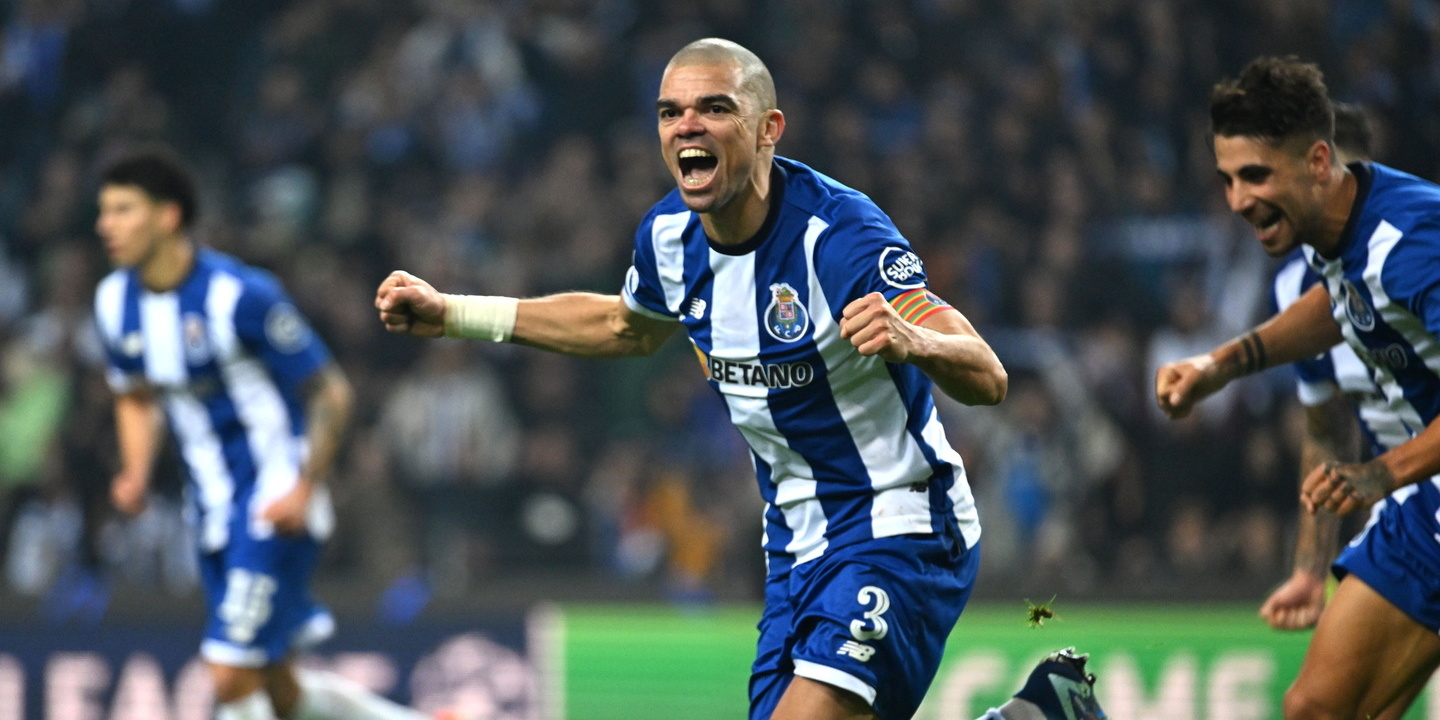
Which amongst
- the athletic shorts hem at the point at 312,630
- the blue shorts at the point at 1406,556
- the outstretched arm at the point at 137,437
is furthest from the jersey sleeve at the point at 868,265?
the outstretched arm at the point at 137,437

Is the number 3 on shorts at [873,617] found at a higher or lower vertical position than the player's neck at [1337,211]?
lower

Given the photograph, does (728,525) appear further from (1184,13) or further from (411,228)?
(1184,13)

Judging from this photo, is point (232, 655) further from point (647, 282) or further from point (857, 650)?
point (857, 650)

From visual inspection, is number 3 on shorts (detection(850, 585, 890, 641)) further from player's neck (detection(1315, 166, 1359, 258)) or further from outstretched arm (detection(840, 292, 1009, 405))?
player's neck (detection(1315, 166, 1359, 258))

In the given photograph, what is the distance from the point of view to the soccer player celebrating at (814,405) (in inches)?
160

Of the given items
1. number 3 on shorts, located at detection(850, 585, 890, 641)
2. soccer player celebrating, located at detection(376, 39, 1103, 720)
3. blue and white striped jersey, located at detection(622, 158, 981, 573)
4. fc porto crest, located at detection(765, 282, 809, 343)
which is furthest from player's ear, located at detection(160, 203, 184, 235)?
number 3 on shorts, located at detection(850, 585, 890, 641)

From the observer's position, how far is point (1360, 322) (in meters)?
4.44

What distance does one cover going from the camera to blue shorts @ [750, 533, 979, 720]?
158 inches

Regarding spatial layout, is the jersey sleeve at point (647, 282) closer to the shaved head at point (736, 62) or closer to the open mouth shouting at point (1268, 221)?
the shaved head at point (736, 62)

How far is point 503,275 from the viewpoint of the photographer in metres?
12.1

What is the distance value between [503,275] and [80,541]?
3.46 m

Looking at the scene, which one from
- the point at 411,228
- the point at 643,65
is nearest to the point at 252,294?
the point at 411,228

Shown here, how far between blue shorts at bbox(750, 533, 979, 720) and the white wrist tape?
1.12 m

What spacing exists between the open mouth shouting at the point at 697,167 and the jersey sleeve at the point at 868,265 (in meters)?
0.34
